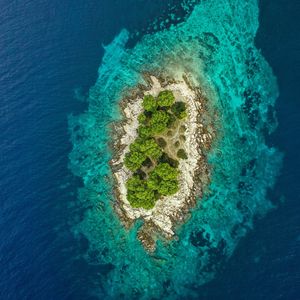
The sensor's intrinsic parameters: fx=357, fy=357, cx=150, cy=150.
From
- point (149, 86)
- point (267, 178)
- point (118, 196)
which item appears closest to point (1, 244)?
point (118, 196)

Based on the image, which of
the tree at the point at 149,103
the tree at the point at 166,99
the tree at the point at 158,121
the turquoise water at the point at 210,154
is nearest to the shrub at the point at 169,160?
the tree at the point at 158,121

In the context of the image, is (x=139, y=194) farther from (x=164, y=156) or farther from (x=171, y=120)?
(x=171, y=120)

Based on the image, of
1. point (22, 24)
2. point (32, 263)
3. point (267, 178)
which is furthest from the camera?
point (22, 24)

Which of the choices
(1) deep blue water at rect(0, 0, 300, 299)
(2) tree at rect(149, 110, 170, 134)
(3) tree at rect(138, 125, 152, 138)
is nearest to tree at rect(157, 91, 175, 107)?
(2) tree at rect(149, 110, 170, 134)

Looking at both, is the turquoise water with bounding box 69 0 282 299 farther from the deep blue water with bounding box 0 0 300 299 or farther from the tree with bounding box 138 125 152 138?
the tree with bounding box 138 125 152 138

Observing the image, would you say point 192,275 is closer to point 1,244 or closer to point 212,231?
point 212,231

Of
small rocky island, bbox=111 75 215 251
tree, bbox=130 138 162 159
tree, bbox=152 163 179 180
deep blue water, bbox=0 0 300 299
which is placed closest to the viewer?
deep blue water, bbox=0 0 300 299

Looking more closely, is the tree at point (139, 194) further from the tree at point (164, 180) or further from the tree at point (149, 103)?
the tree at point (149, 103)
